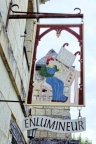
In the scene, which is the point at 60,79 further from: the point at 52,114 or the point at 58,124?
the point at 52,114

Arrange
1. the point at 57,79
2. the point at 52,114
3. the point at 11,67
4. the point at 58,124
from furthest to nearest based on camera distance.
Result: the point at 52,114 < the point at 11,67 < the point at 57,79 < the point at 58,124

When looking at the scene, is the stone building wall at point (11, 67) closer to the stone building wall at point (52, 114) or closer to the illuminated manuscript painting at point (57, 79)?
the illuminated manuscript painting at point (57, 79)

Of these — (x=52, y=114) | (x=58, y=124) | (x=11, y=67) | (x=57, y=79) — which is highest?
(x=52, y=114)

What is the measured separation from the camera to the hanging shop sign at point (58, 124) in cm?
447

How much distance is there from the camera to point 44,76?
16.2 feet

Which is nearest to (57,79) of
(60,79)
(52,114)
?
(60,79)

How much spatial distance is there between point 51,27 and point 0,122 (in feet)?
5.86

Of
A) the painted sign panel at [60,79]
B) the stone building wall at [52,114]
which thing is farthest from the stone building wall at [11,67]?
the stone building wall at [52,114]

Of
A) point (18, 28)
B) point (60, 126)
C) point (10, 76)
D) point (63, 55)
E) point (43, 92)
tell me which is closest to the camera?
point (60, 126)

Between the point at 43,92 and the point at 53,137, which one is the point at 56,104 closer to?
the point at 43,92

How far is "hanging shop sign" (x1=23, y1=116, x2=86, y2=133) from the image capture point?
4.47m

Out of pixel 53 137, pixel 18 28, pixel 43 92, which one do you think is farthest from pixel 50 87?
pixel 53 137

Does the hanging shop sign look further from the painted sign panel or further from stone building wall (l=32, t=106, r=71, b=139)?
stone building wall (l=32, t=106, r=71, b=139)

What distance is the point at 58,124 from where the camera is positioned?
448 cm
